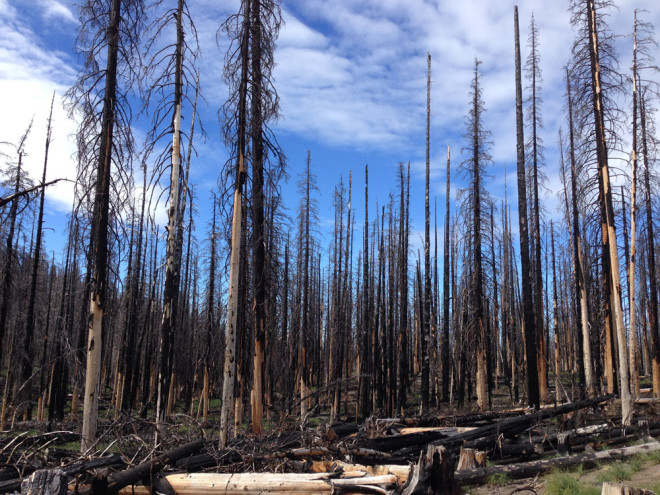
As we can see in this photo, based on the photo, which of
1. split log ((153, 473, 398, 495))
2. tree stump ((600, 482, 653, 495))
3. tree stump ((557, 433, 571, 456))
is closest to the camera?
tree stump ((600, 482, 653, 495))

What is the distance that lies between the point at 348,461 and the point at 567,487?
10.2 feet

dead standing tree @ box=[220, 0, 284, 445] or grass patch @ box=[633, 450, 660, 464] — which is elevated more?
dead standing tree @ box=[220, 0, 284, 445]

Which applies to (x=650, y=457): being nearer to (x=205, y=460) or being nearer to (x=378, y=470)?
(x=378, y=470)

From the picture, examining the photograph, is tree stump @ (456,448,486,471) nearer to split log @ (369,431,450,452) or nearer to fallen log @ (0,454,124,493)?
split log @ (369,431,450,452)

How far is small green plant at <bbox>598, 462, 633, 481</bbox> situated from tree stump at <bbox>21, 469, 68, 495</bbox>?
7.03 m

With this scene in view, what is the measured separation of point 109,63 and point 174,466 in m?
7.77

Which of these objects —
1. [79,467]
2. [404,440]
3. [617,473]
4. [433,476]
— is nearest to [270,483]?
[433,476]

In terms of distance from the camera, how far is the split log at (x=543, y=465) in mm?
7109

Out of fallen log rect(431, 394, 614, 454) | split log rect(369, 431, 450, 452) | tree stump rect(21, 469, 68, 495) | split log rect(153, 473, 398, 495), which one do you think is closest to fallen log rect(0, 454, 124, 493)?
tree stump rect(21, 469, 68, 495)

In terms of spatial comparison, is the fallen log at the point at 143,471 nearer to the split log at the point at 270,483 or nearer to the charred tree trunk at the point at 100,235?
the split log at the point at 270,483

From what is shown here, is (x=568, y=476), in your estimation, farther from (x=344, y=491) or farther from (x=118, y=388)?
(x=118, y=388)

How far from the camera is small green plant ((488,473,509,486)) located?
7.01 m

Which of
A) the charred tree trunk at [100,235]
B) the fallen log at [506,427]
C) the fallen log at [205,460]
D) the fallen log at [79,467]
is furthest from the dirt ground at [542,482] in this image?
the charred tree trunk at [100,235]

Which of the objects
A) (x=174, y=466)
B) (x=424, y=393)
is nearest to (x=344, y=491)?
(x=174, y=466)
